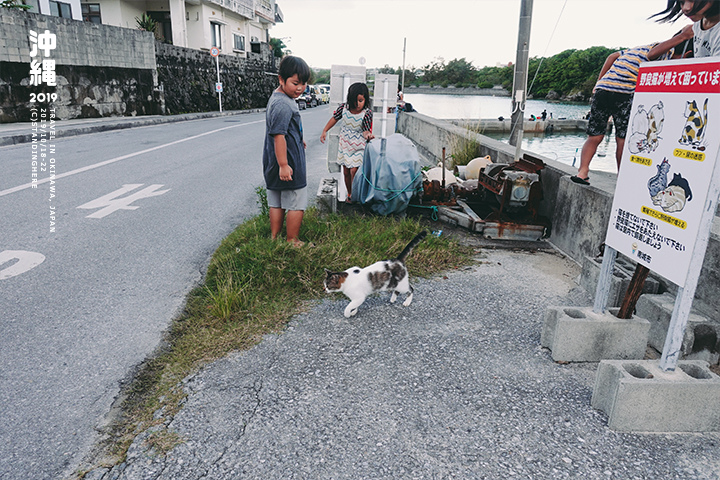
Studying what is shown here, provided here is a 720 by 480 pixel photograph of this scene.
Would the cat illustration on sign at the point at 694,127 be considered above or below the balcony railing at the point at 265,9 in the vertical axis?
below

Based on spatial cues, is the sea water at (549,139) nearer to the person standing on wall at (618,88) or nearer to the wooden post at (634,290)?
the person standing on wall at (618,88)

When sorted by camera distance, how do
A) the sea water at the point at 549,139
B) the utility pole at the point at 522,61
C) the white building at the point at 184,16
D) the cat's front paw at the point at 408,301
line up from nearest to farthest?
the cat's front paw at the point at 408,301 < the utility pole at the point at 522,61 < the sea water at the point at 549,139 < the white building at the point at 184,16

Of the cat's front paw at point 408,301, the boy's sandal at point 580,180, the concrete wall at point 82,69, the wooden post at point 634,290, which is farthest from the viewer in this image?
the concrete wall at point 82,69

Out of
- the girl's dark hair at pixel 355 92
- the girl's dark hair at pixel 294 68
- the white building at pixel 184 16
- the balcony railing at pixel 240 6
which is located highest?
the balcony railing at pixel 240 6

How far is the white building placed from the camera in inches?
1033

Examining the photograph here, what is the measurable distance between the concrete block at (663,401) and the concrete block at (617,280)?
1048mm

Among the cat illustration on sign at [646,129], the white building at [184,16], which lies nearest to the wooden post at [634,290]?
the cat illustration on sign at [646,129]

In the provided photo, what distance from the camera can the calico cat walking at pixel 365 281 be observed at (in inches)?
142

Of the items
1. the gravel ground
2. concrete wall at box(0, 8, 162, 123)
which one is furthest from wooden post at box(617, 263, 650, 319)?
concrete wall at box(0, 8, 162, 123)

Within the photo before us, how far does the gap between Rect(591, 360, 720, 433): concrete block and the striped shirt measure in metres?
2.88

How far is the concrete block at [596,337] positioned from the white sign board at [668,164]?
50 cm

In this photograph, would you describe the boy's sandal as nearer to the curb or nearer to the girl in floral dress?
the girl in floral dress

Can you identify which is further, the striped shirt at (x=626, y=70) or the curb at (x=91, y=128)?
the curb at (x=91, y=128)

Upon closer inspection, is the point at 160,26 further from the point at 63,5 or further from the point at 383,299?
the point at 383,299
